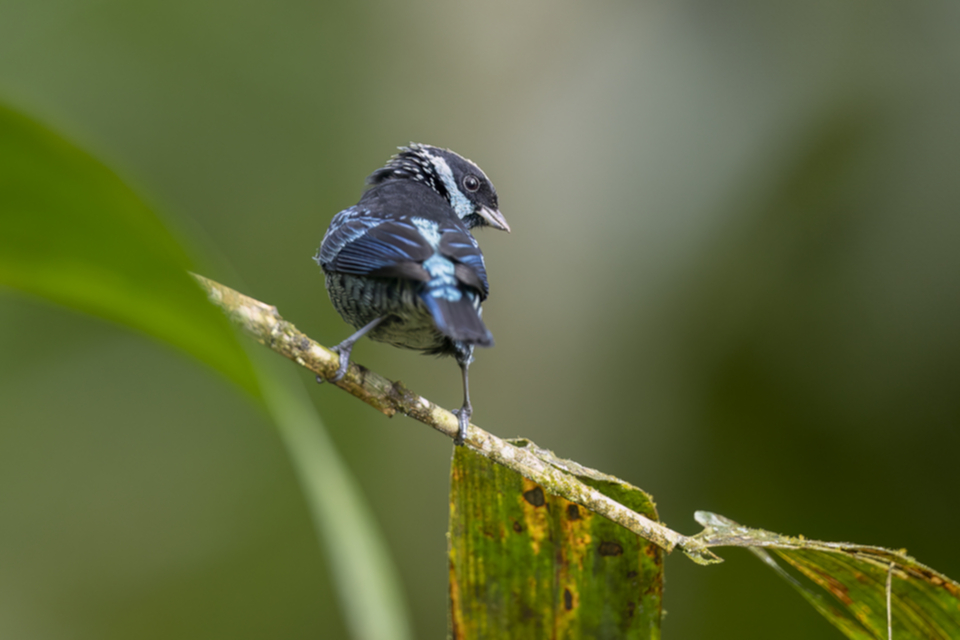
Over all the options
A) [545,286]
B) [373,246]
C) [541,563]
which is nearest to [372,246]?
[373,246]

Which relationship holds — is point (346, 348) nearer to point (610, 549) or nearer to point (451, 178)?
point (610, 549)

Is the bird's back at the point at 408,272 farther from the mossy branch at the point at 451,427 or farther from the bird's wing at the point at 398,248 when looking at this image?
the mossy branch at the point at 451,427

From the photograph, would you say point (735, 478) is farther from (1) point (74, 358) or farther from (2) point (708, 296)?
(1) point (74, 358)

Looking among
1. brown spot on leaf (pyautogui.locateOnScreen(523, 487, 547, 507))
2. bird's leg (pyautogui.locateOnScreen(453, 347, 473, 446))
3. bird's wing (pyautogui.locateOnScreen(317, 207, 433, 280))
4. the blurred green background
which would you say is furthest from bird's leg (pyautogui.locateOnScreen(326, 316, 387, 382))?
the blurred green background

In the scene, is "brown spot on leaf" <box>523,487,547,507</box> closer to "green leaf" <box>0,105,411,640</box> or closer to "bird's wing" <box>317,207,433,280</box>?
"bird's wing" <box>317,207,433,280</box>

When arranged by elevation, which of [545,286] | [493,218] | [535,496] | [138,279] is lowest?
[138,279]

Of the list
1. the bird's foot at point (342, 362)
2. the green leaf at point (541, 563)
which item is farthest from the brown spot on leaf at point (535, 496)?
the bird's foot at point (342, 362)

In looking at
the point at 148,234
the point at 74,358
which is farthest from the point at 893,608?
the point at 74,358
